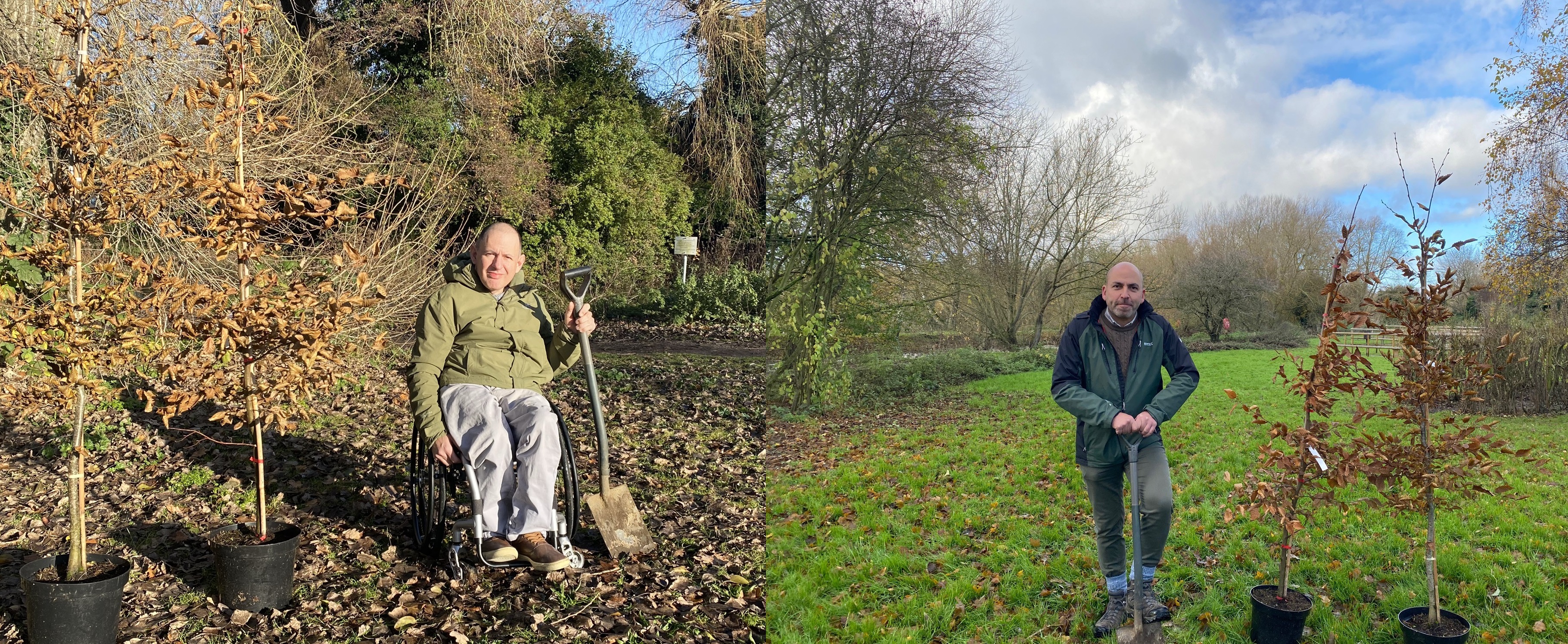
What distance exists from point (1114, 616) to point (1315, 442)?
2.53 ft

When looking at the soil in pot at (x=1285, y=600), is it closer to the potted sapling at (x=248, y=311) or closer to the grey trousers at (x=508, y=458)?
the grey trousers at (x=508, y=458)

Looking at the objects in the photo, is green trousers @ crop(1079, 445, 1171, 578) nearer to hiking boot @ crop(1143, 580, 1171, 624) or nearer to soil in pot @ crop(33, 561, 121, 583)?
hiking boot @ crop(1143, 580, 1171, 624)

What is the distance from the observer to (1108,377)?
2436 mm

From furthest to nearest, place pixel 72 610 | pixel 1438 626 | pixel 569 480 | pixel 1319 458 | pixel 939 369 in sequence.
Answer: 1. pixel 939 369
2. pixel 569 480
3. pixel 1438 626
4. pixel 1319 458
5. pixel 72 610

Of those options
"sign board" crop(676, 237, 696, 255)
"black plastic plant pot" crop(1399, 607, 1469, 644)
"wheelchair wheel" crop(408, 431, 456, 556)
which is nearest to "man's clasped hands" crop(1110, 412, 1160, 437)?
"black plastic plant pot" crop(1399, 607, 1469, 644)

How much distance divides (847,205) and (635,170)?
4254 millimetres

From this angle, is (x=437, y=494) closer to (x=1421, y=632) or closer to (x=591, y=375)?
(x=591, y=375)

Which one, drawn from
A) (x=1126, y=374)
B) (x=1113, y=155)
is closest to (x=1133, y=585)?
(x=1126, y=374)

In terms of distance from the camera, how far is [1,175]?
4363 mm

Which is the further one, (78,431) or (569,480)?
(569,480)

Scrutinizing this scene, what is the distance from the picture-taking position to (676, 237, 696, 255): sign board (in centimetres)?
869

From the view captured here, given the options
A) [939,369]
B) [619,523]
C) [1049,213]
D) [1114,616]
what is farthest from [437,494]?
[939,369]

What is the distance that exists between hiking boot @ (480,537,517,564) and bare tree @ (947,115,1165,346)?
11.2 feet

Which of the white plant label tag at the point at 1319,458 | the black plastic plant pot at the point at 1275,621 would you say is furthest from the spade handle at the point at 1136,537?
the white plant label tag at the point at 1319,458
